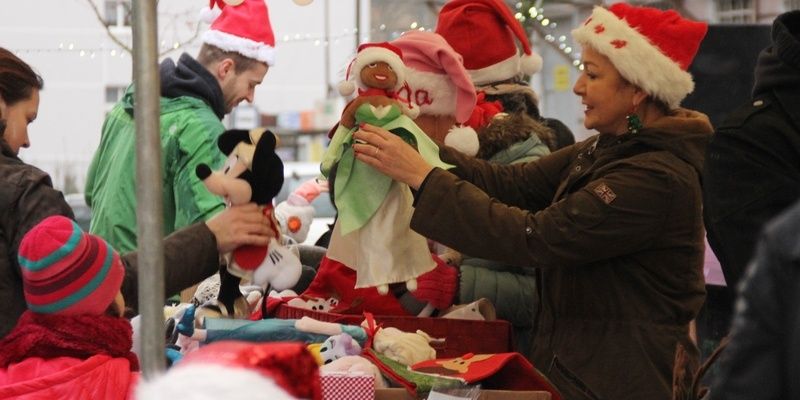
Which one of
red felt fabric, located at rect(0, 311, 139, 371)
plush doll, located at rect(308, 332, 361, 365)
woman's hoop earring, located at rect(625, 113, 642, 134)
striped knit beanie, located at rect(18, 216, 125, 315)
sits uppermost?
woman's hoop earring, located at rect(625, 113, 642, 134)

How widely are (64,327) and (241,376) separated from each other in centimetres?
117

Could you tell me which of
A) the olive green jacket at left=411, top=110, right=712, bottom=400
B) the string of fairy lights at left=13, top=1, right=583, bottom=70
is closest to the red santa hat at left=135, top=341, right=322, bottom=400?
the olive green jacket at left=411, top=110, right=712, bottom=400

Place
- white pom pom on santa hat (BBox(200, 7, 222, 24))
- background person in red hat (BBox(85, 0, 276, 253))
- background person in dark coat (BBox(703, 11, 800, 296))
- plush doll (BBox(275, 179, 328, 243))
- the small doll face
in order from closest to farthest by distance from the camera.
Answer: background person in dark coat (BBox(703, 11, 800, 296)) → the small doll face → background person in red hat (BBox(85, 0, 276, 253)) → white pom pom on santa hat (BBox(200, 7, 222, 24)) → plush doll (BBox(275, 179, 328, 243))

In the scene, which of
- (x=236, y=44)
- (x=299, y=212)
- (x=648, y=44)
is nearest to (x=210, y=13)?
(x=236, y=44)

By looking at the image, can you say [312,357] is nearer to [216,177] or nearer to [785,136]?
[216,177]

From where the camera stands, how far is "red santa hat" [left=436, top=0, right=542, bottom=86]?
13.6 ft

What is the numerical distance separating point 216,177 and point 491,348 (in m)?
0.94

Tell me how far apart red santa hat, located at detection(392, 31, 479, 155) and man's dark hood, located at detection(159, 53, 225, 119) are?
38.5 inches

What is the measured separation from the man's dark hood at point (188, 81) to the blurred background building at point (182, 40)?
4151 millimetres

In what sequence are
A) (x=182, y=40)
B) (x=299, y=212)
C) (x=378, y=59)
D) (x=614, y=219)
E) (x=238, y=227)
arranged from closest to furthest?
(x=238, y=227)
(x=614, y=219)
(x=378, y=59)
(x=299, y=212)
(x=182, y=40)

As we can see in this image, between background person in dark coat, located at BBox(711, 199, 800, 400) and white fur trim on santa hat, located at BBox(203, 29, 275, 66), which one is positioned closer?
background person in dark coat, located at BBox(711, 199, 800, 400)

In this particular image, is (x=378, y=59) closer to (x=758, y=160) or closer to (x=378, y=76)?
(x=378, y=76)

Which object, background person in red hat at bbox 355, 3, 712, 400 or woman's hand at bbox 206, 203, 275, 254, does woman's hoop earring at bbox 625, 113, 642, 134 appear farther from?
woman's hand at bbox 206, 203, 275, 254

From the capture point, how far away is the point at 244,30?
4523 millimetres
